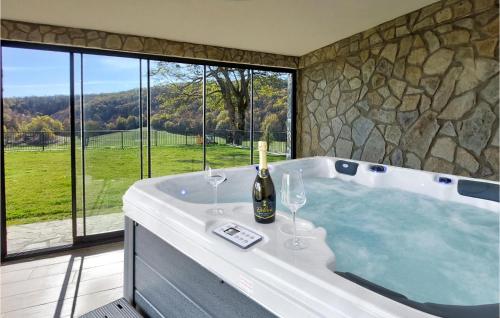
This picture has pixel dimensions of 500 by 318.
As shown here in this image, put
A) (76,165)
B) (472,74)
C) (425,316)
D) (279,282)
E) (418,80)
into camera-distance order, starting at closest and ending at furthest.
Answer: (425,316)
(279,282)
(472,74)
(418,80)
(76,165)

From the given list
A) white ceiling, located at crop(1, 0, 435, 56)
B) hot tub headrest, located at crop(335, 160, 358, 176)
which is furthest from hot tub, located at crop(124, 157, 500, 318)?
white ceiling, located at crop(1, 0, 435, 56)

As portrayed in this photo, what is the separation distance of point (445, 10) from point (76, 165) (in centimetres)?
354

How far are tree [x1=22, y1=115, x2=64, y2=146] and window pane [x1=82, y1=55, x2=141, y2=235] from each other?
1.27 ft

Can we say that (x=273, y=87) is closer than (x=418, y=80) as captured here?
No

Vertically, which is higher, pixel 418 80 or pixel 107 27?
pixel 107 27

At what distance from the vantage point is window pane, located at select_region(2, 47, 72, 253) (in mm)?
3037

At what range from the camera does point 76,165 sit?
10.4 ft

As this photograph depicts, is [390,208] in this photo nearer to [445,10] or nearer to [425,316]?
[425,316]

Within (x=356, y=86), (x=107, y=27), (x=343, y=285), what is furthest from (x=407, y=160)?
(x=107, y=27)

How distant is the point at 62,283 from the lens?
2.34 metres

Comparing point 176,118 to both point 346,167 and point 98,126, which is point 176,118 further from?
point 346,167

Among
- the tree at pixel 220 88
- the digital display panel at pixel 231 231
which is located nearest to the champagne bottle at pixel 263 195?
the digital display panel at pixel 231 231

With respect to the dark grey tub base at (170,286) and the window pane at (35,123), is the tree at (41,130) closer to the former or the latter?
the window pane at (35,123)

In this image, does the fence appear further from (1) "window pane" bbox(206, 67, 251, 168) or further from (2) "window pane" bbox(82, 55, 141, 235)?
(1) "window pane" bbox(206, 67, 251, 168)
